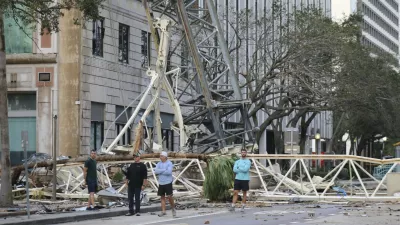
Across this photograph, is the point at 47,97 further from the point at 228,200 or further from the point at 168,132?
the point at 228,200

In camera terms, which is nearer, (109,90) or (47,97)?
(47,97)

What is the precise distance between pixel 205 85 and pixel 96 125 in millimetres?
8529

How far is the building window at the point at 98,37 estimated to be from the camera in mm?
44438

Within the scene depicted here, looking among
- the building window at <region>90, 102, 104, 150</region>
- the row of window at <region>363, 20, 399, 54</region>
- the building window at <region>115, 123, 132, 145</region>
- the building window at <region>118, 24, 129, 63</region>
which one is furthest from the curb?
the row of window at <region>363, 20, 399, 54</region>

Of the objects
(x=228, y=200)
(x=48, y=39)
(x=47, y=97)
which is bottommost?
(x=228, y=200)

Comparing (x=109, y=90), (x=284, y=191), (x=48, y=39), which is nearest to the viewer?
(x=284, y=191)

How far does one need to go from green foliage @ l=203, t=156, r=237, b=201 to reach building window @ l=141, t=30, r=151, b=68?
20.2m

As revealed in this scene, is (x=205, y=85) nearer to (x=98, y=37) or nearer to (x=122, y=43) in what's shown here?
(x=98, y=37)

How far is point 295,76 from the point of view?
46312mm

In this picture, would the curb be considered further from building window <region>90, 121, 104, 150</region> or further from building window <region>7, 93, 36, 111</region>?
building window <region>90, 121, 104, 150</region>

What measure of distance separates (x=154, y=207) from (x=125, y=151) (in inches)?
283

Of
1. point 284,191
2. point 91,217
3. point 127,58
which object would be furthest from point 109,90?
point 91,217

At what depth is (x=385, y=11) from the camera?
143 m

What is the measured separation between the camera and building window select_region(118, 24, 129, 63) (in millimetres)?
47312
